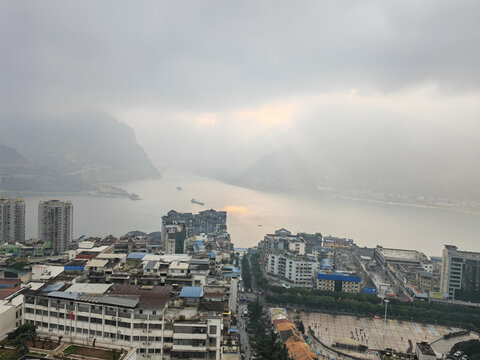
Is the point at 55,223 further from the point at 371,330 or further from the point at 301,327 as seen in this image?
the point at 371,330

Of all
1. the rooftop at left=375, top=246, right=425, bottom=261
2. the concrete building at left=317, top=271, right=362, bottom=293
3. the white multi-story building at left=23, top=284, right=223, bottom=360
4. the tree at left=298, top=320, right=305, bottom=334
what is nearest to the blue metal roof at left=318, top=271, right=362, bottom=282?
the concrete building at left=317, top=271, right=362, bottom=293

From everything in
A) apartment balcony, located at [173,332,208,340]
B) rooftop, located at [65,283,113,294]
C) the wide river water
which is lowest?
the wide river water

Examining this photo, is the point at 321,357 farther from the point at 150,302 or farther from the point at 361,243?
the point at 361,243

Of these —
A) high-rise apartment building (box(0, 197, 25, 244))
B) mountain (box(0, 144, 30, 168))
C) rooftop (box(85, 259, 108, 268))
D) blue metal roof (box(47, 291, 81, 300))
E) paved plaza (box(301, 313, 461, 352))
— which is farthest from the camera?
mountain (box(0, 144, 30, 168))

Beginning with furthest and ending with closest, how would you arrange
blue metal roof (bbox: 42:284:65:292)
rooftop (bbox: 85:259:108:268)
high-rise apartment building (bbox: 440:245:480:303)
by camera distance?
1. high-rise apartment building (bbox: 440:245:480:303)
2. rooftop (bbox: 85:259:108:268)
3. blue metal roof (bbox: 42:284:65:292)

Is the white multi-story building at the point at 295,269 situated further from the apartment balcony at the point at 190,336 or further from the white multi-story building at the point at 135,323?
the apartment balcony at the point at 190,336

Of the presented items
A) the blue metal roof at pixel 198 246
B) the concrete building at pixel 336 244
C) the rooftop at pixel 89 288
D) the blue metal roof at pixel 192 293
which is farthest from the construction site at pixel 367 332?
the concrete building at pixel 336 244

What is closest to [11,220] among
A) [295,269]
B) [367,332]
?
[295,269]

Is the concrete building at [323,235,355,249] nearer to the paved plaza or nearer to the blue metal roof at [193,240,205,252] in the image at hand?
the blue metal roof at [193,240,205,252]
